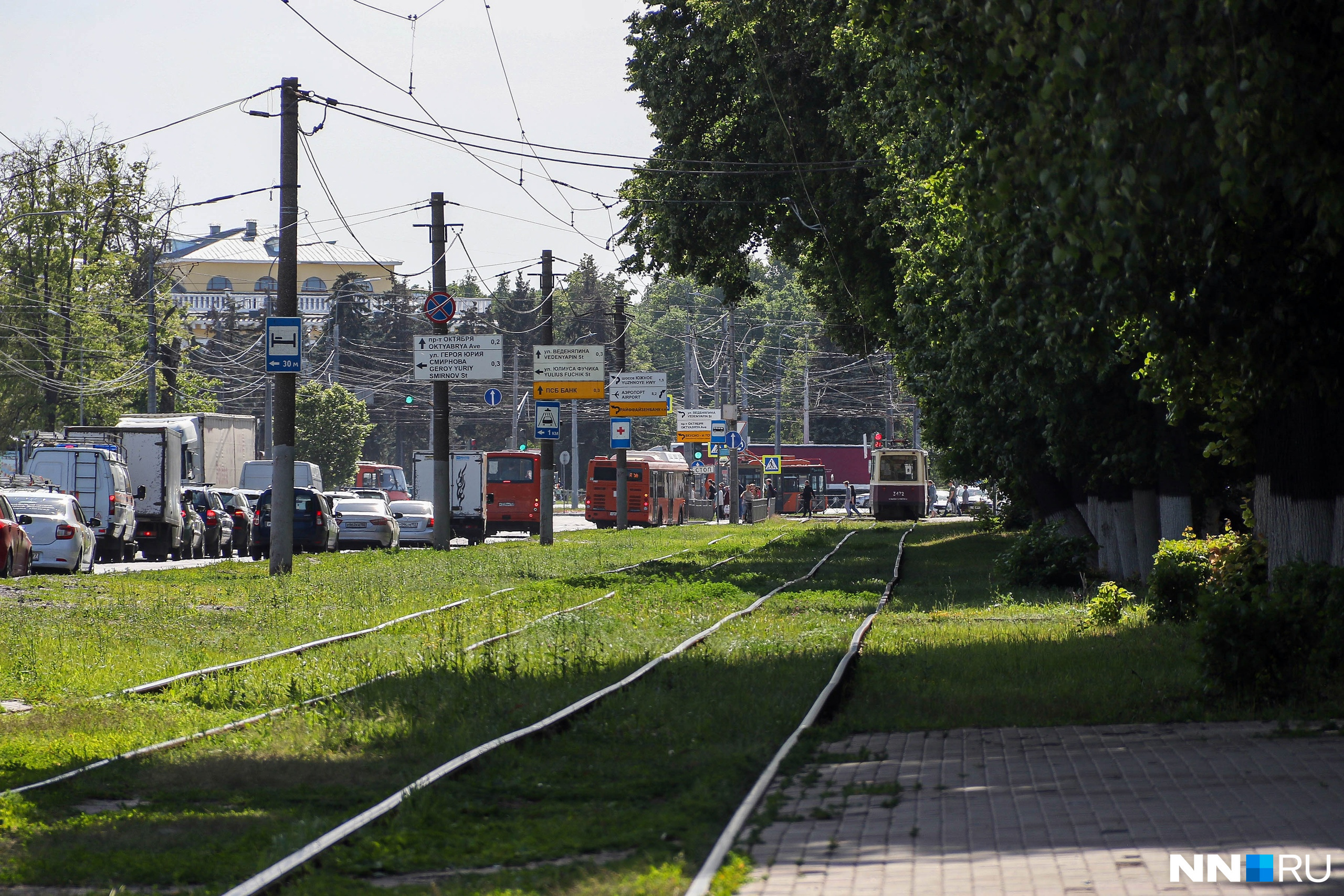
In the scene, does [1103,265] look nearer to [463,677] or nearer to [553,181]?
[463,677]

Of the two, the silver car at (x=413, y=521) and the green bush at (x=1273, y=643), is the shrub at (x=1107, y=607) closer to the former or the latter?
the green bush at (x=1273, y=643)

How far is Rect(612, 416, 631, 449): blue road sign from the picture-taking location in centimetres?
5199

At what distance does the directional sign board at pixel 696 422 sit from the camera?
6519 centimetres

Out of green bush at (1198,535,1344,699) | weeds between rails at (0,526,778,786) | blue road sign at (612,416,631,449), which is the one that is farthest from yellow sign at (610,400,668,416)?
green bush at (1198,535,1344,699)

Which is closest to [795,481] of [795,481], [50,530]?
[795,481]

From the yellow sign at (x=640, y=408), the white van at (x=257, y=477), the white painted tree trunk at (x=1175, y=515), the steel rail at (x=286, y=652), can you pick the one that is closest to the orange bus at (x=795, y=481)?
the yellow sign at (x=640, y=408)

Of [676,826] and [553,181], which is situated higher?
[553,181]

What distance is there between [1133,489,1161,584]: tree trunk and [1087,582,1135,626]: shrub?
17.2 ft

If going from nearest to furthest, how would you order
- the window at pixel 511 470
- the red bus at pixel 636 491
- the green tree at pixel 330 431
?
the window at pixel 511 470
the red bus at pixel 636 491
the green tree at pixel 330 431

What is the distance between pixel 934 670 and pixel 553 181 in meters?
19.5

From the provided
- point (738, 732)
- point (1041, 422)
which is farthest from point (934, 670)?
point (1041, 422)

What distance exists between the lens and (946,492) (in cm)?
11262

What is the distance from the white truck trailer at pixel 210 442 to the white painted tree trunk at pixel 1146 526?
24117 mm

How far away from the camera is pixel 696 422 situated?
65.5m
